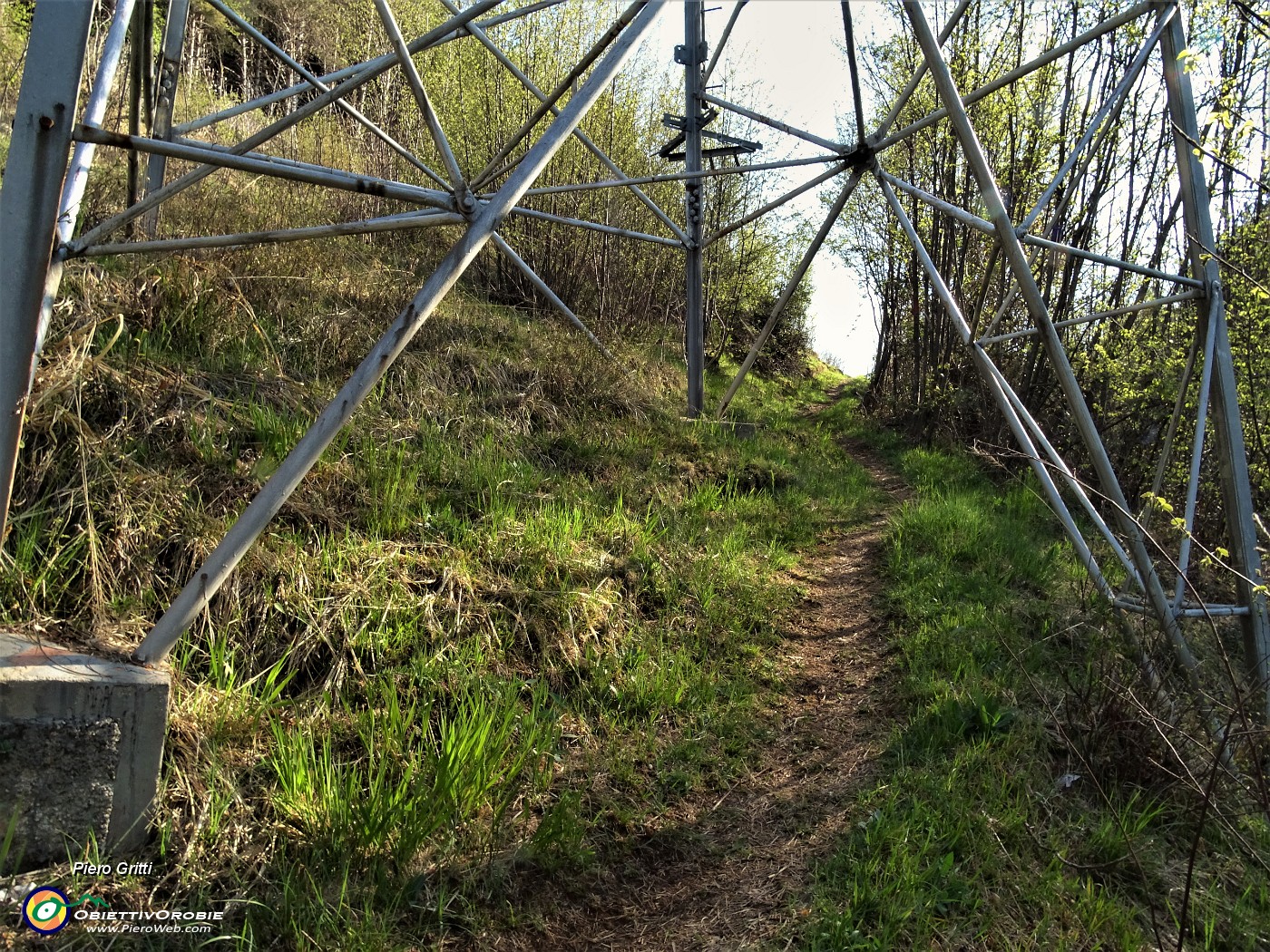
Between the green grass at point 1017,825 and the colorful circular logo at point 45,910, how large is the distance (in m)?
2.08

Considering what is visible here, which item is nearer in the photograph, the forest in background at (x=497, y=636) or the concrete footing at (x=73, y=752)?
the concrete footing at (x=73, y=752)

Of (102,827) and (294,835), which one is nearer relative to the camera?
(102,827)

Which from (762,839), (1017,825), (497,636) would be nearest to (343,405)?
(497,636)

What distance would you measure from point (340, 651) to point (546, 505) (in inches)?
67.8

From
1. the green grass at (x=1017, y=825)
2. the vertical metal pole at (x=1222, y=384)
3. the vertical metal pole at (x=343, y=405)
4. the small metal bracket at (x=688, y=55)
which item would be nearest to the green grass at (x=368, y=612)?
the vertical metal pole at (x=343, y=405)

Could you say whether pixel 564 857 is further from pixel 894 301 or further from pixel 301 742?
pixel 894 301

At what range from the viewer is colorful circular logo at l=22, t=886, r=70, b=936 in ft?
6.17

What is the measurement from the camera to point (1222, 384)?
12.7 ft

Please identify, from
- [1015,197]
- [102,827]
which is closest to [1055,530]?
[1015,197]

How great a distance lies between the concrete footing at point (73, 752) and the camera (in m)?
2.03

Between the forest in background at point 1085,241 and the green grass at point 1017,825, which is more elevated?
the forest in background at point 1085,241

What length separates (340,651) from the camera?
297cm

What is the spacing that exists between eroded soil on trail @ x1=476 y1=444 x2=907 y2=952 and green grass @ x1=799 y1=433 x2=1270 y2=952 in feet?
0.41

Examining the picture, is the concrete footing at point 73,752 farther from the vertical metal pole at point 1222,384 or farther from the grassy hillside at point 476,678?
the vertical metal pole at point 1222,384
